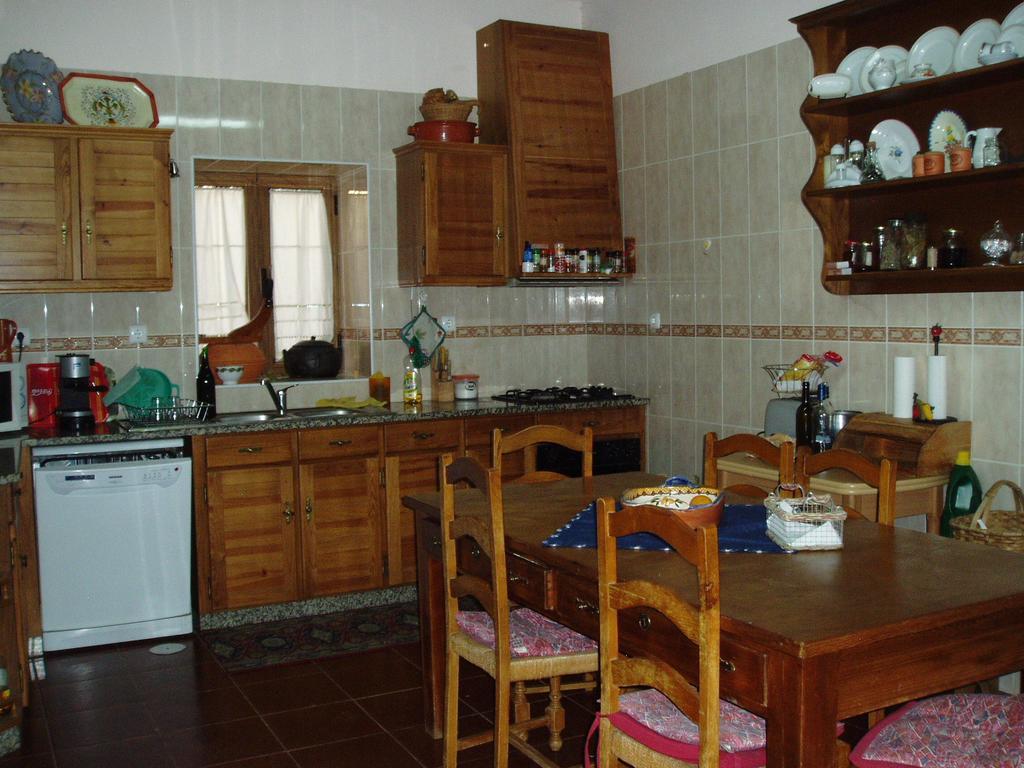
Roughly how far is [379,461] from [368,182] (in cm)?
144

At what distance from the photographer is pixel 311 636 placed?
14.1 feet

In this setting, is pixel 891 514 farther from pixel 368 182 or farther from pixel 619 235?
pixel 368 182

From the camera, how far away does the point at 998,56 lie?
3207 mm

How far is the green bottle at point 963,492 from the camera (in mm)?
3455

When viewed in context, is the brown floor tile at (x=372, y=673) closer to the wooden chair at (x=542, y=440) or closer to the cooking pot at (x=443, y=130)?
the wooden chair at (x=542, y=440)

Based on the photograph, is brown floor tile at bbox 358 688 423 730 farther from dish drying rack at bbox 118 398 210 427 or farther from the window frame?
the window frame

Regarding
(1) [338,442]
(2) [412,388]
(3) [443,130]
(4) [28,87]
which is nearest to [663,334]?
(2) [412,388]

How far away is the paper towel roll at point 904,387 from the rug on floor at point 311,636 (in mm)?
2096

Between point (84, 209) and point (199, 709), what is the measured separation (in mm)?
2116

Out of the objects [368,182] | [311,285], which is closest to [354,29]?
[368,182]

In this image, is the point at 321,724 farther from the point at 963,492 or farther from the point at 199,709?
the point at 963,492

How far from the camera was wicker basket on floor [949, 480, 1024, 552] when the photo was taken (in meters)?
3.13

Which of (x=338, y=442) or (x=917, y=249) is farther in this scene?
(x=338, y=442)

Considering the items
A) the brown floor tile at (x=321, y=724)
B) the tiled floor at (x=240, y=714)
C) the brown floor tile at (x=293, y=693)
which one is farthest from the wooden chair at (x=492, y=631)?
the brown floor tile at (x=293, y=693)
